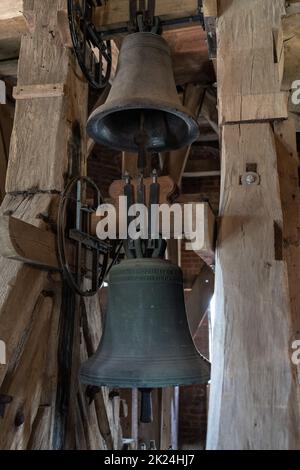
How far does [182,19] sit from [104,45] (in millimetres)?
389

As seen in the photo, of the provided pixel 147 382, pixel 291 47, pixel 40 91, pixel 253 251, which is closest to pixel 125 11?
pixel 40 91

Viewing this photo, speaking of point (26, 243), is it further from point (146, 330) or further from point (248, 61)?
point (248, 61)

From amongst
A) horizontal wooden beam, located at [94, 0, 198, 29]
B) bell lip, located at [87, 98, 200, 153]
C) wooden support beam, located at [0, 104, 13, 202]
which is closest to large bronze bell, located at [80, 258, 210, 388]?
bell lip, located at [87, 98, 200, 153]

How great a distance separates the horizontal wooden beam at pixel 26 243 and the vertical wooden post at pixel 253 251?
0.59 m

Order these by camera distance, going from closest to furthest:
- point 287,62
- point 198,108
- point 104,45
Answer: point 287,62 < point 104,45 < point 198,108

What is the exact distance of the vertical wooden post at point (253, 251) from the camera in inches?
47.1

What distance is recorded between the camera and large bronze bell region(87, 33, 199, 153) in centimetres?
153

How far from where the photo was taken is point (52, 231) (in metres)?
1.74

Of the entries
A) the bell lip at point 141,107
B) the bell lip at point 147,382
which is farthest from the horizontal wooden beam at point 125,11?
the bell lip at point 147,382

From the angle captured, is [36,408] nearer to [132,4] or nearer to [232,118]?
[232,118]

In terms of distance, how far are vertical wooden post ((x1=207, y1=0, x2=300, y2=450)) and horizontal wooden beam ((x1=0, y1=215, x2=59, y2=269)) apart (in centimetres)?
59

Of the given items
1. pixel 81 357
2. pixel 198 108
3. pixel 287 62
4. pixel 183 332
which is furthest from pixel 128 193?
pixel 198 108

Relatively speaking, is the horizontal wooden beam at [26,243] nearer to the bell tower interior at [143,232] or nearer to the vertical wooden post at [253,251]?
the bell tower interior at [143,232]
